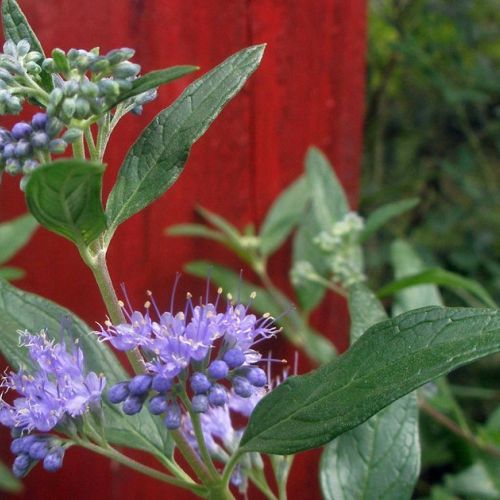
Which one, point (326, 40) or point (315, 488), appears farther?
point (315, 488)

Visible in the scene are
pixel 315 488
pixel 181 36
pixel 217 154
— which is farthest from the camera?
pixel 315 488

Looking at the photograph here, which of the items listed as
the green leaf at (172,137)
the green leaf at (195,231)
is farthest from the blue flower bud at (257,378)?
the green leaf at (195,231)

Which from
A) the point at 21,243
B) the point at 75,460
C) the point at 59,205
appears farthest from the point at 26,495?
the point at 59,205

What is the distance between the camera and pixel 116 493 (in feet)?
6.73

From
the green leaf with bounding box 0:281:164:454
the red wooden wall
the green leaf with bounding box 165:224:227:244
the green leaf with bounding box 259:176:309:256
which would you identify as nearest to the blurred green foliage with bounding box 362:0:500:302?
the red wooden wall

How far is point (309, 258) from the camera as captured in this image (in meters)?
2.11

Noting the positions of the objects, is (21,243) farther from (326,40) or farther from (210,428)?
(326,40)

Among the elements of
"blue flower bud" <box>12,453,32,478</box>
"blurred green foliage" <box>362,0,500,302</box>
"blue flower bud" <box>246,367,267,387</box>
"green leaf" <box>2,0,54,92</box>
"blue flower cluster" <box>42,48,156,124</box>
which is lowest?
"blurred green foliage" <box>362,0,500,302</box>

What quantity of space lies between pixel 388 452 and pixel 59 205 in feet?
2.01

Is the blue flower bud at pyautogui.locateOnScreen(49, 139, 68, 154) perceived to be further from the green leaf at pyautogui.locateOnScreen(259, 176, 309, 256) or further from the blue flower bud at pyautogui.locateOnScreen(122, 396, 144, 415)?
the green leaf at pyautogui.locateOnScreen(259, 176, 309, 256)

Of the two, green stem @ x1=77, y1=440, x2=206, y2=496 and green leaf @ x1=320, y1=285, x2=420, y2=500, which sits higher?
green stem @ x1=77, y1=440, x2=206, y2=496

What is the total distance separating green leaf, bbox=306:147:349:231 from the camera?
1974 mm

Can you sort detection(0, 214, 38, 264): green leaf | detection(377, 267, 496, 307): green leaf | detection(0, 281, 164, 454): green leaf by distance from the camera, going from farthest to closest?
detection(0, 214, 38, 264): green leaf
detection(377, 267, 496, 307): green leaf
detection(0, 281, 164, 454): green leaf

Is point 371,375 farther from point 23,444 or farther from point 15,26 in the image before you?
point 15,26
